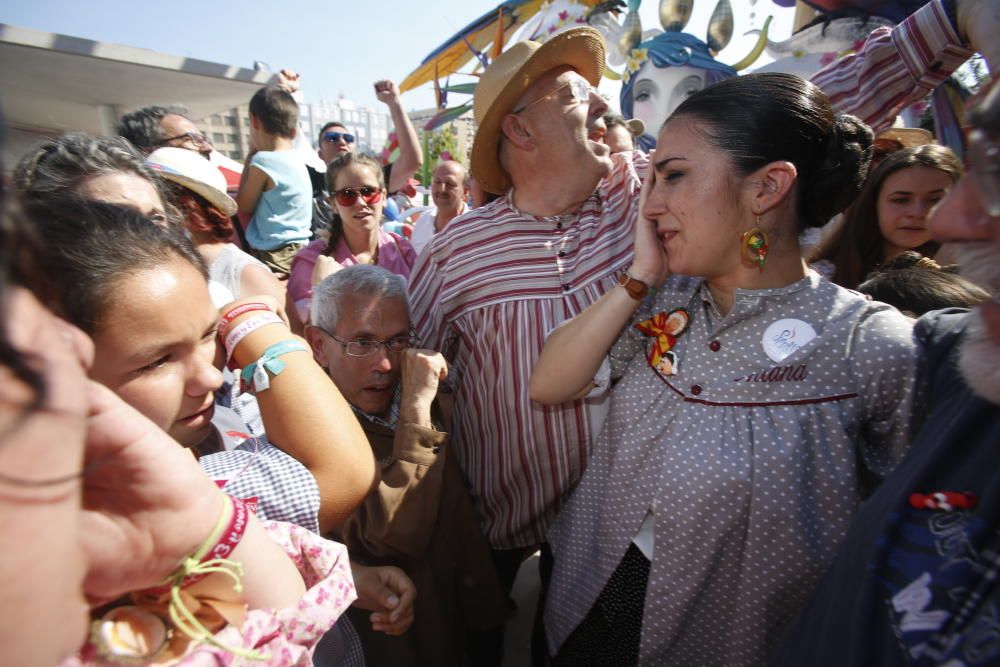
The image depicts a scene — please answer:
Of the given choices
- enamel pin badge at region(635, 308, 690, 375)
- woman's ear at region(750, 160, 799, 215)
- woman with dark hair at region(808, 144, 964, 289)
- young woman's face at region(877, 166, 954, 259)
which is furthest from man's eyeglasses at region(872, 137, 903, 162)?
enamel pin badge at region(635, 308, 690, 375)

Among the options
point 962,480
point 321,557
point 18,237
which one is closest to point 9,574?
point 18,237

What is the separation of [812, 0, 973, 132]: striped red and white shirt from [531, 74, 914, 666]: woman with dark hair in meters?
0.90

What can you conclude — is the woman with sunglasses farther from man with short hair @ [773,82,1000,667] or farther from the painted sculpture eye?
the painted sculpture eye

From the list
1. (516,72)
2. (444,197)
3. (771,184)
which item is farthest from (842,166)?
(444,197)

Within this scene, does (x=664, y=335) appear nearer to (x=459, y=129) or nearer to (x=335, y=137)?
(x=335, y=137)

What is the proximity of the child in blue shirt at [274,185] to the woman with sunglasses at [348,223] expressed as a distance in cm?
34

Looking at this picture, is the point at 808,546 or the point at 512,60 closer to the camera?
the point at 808,546

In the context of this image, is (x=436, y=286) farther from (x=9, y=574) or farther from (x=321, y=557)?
(x=9, y=574)

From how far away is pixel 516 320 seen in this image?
1.98 meters

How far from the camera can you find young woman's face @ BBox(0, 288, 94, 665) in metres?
0.39

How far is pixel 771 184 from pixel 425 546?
146 centimetres

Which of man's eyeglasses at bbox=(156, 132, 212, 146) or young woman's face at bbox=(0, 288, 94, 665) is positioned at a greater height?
man's eyeglasses at bbox=(156, 132, 212, 146)

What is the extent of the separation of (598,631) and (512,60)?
6.76ft

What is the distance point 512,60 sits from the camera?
2066 millimetres
